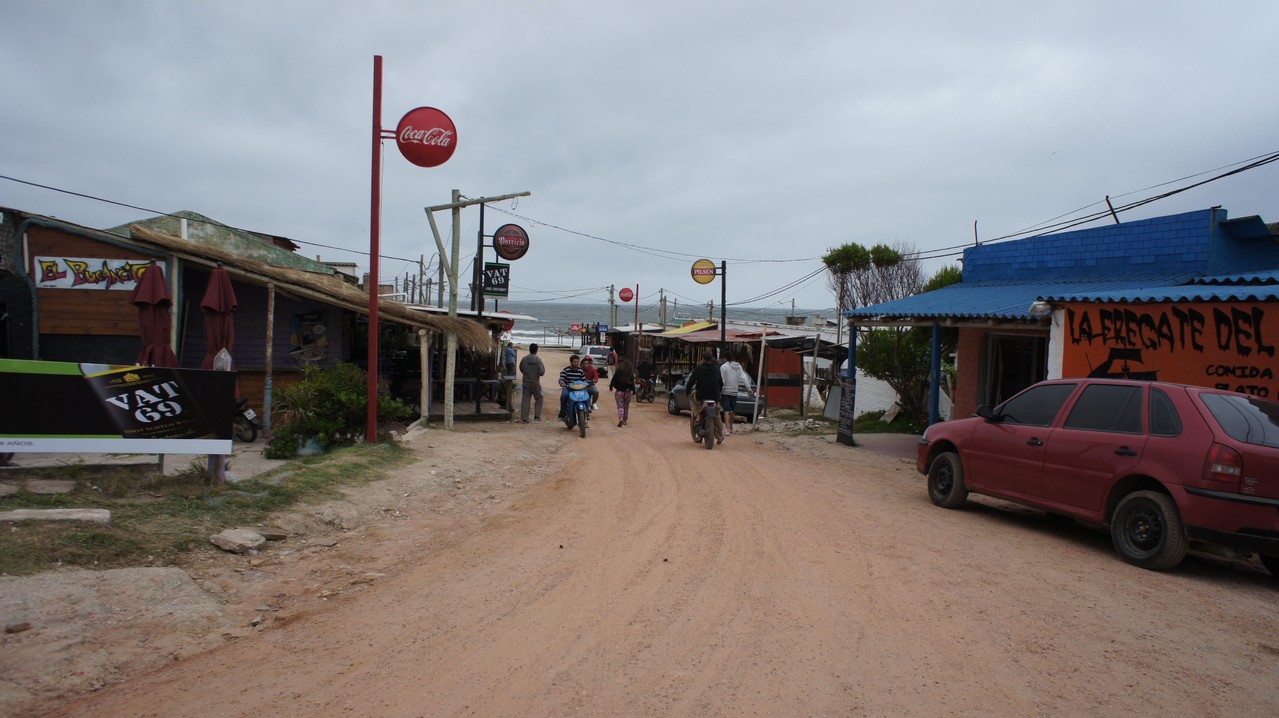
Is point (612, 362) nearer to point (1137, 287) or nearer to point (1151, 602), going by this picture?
point (1137, 287)

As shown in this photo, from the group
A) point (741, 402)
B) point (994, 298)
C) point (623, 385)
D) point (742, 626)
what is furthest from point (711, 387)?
point (742, 626)

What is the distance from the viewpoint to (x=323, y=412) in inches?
479

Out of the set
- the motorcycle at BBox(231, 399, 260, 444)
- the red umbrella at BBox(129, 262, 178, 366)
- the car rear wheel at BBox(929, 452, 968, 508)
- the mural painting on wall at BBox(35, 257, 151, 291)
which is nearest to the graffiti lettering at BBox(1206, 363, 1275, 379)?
the car rear wheel at BBox(929, 452, 968, 508)

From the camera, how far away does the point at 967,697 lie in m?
4.02

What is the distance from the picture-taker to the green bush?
39.3 feet

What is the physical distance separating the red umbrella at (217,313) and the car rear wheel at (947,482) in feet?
31.2

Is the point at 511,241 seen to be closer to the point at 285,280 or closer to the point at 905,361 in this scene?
the point at 285,280

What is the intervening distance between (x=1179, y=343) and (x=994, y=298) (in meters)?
4.31

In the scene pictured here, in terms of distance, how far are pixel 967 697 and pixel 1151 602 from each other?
272 centimetres

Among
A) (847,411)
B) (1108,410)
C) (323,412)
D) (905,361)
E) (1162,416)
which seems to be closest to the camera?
(1162,416)

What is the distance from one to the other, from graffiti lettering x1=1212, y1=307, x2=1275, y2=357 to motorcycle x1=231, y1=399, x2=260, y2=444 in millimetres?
14560

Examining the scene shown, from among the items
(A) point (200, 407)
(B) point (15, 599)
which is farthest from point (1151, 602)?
(A) point (200, 407)

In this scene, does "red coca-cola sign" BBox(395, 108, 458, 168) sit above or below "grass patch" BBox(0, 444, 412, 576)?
above

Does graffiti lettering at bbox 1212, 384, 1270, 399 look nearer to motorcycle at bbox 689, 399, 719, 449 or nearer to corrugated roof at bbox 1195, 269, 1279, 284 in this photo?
corrugated roof at bbox 1195, 269, 1279, 284
